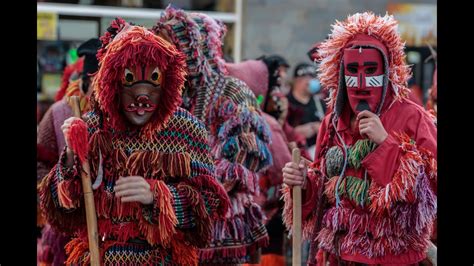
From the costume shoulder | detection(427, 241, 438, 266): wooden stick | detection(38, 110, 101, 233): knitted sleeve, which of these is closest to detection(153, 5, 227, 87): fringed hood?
the costume shoulder

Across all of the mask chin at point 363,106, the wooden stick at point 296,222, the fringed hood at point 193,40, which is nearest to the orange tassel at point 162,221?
the wooden stick at point 296,222

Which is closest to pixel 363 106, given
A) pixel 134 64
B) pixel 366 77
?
pixel 366 77

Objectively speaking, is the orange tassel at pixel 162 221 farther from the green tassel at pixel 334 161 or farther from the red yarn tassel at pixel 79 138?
the green tassel at pixel 334 161

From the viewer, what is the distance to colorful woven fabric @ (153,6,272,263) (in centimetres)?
580

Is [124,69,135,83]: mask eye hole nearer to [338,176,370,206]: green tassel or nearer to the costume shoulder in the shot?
the costume shoulder

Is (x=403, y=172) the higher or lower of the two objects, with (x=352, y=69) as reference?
lower

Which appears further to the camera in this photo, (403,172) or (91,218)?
(403,172)

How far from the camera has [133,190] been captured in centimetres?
426

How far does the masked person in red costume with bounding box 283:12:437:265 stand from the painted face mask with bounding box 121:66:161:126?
79 cm

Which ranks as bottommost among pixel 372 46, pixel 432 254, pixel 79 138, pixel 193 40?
pixel 432 254

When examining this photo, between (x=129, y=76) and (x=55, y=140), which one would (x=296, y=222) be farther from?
(x=55, y=140)

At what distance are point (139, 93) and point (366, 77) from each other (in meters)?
1.15
